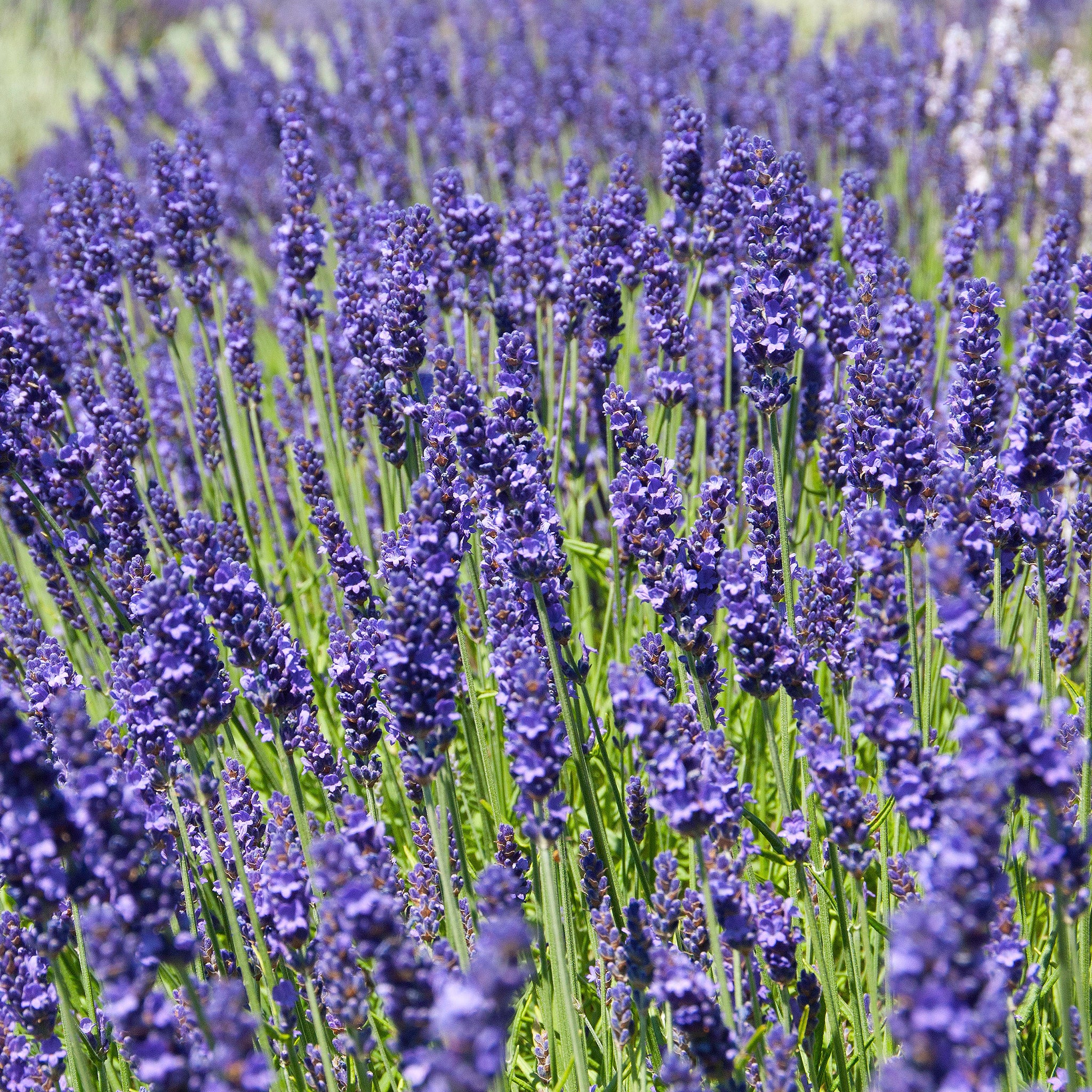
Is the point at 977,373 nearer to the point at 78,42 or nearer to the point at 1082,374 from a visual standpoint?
the point at 1082,374

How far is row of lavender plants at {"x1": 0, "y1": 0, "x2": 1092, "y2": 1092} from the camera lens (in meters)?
1.76

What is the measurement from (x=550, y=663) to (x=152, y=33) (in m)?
19.1

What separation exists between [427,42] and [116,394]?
5.53 meters

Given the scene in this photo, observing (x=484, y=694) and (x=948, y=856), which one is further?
(x=484, y=694)

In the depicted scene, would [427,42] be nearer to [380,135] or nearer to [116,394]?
[380,135]

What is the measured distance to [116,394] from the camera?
12.7ft

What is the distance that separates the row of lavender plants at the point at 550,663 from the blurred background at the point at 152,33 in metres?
4.52

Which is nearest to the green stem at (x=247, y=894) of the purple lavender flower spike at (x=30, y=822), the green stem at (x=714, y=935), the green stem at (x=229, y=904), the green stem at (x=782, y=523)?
the green stem at (x=229, y=904)

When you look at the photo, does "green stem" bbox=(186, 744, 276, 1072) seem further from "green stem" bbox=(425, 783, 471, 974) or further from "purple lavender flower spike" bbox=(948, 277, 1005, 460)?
"purple lavender flower spike" bbox=(948, 277, 1005, 460)

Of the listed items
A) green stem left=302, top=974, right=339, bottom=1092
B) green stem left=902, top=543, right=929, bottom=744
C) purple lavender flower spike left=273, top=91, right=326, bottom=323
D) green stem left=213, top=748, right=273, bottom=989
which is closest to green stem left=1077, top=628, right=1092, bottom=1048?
green stem left=902, top=543, right=929, bottom=744

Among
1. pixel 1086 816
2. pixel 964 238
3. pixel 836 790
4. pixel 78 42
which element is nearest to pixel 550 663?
pixel 836 790

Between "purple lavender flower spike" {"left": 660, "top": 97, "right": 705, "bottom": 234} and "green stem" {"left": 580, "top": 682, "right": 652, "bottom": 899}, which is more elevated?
"purple lavender flower spike" {"left": 660, "top": 97, "right": 705, "bottom": 234}

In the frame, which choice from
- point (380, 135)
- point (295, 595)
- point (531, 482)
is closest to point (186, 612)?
point (531, 482)

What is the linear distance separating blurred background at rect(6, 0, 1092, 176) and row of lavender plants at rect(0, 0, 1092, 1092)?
4525mm
